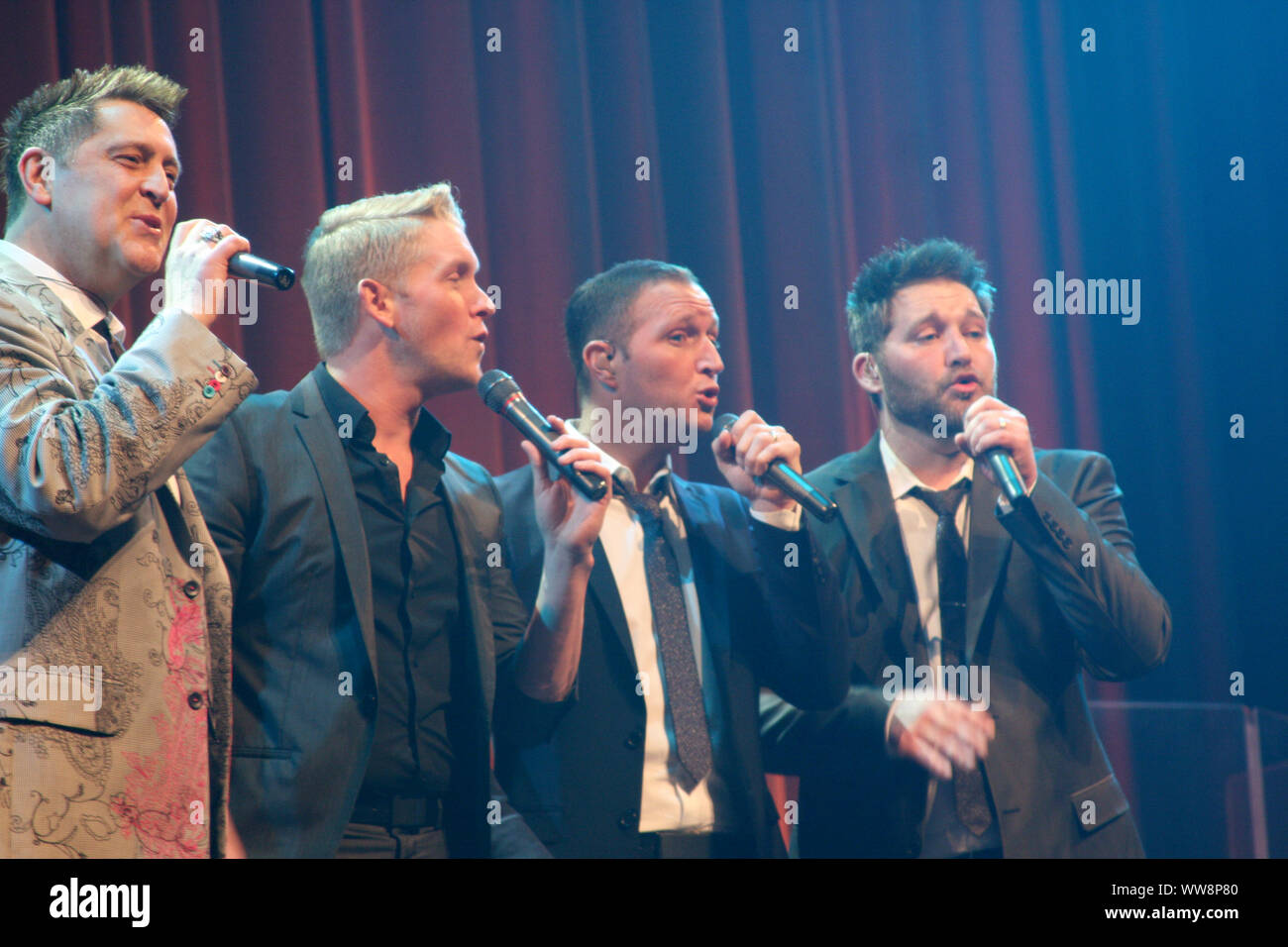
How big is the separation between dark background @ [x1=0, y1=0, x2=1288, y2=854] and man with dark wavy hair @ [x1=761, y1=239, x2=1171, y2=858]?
74 centimetres

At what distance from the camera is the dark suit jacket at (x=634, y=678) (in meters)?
1.95

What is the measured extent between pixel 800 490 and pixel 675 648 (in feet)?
1.18

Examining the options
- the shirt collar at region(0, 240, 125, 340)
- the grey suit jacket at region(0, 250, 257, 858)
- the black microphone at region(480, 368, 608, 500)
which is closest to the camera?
the grey suit jacket at region(0, 250, 257, 858)

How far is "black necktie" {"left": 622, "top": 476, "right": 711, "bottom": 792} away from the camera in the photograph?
2.02 metres

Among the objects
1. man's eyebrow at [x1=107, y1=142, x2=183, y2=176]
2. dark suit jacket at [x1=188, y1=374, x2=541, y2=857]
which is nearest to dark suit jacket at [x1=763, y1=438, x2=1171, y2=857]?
dark suit jacket at [x1=188, y1=374, x2=541, y2=857]

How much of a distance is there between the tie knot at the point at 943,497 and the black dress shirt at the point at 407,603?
3.03 ft

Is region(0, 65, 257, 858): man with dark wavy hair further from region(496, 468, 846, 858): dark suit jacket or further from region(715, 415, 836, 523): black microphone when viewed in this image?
region(715, 415, 836, 523): black microphone

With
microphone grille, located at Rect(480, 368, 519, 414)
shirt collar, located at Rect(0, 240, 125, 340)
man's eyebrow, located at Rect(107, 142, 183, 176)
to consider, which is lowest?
microphone grille, located at Rect(480, 368, 519, 414)

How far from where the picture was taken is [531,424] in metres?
1.91

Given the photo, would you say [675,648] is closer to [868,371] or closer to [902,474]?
[902,474]

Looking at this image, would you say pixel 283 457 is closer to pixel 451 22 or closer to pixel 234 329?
pixel 234 329

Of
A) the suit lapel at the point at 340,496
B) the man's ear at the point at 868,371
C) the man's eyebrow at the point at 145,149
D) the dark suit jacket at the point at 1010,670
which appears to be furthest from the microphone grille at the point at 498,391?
the man's ear at the point at 868,371

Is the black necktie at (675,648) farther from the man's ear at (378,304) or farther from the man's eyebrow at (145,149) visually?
the man's eyebrow at (145,149)

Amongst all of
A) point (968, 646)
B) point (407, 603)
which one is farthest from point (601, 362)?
point (968, 646)
